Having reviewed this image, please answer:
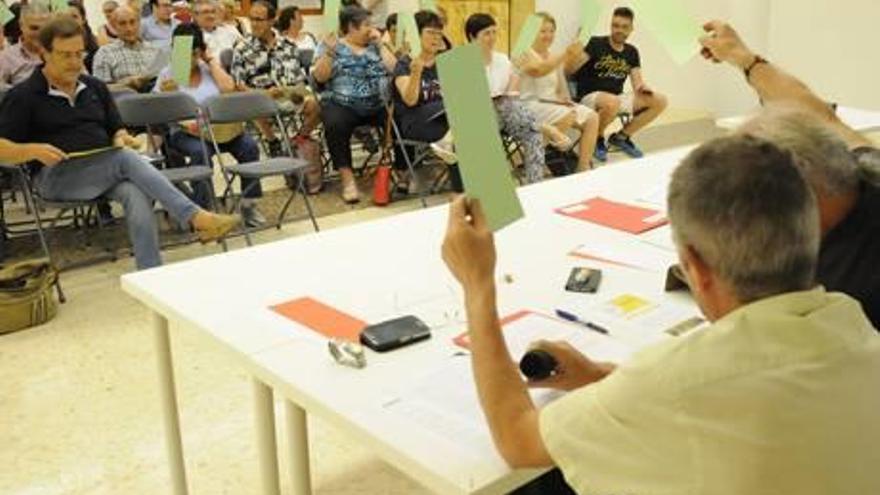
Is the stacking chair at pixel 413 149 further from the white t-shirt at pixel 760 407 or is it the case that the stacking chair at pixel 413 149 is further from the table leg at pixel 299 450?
the white t-shirt at pixel 760 407

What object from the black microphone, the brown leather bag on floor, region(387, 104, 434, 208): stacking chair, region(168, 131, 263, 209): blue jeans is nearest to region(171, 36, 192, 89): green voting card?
region(168, 131, 263, 209): blue jeans

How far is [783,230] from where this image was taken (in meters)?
0.98

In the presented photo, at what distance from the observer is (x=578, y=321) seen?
5.49 ft

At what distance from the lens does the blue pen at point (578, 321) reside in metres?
1.63

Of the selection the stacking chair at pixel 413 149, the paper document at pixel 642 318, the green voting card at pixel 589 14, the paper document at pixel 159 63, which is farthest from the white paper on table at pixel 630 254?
the paper document at pixel 159 63

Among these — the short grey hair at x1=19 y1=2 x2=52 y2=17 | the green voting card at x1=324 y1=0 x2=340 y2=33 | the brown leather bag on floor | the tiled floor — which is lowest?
the tiled floor

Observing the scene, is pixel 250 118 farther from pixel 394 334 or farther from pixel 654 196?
pixel 394 334

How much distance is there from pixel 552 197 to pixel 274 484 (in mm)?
1159

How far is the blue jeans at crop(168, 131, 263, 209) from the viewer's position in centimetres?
482

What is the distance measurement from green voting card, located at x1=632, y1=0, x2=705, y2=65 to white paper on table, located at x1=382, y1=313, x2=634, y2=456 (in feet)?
2.66

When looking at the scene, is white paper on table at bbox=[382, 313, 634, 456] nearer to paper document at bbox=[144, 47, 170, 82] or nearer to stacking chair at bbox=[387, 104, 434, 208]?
stacking chair at bbox=[387, 104, 434, 208]

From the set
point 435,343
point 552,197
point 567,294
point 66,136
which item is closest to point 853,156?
point 567,294

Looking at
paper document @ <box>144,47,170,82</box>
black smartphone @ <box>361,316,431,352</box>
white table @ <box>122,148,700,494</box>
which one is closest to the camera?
white table @ <box>122,148,700,494</box>

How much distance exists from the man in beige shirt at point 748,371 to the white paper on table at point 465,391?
28 cm
